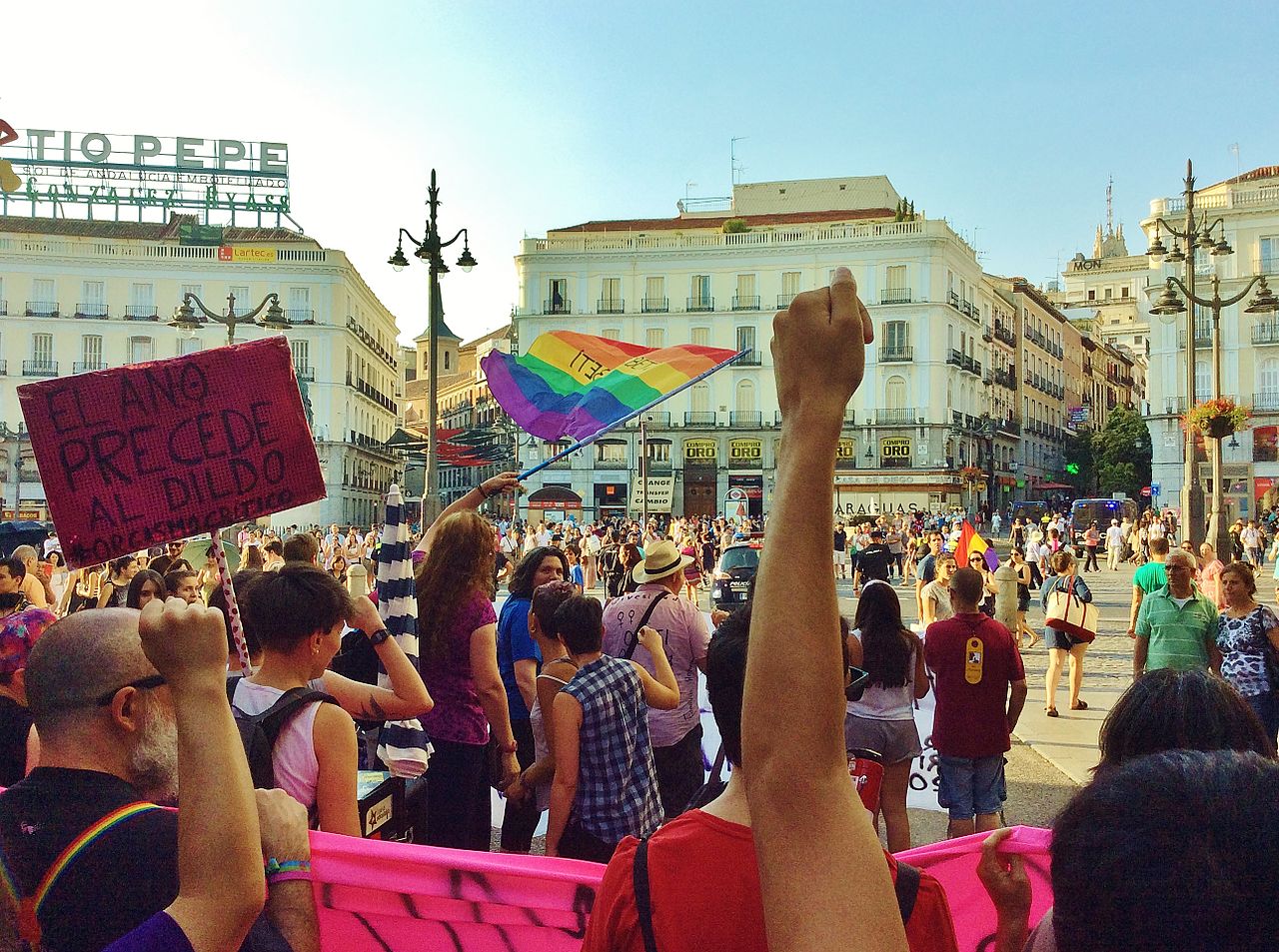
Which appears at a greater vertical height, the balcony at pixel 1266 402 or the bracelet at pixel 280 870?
the balcony at pixel 1266 402

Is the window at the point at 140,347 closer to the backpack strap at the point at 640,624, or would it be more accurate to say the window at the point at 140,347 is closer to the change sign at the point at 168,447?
the backpack strap at the point at 640,624

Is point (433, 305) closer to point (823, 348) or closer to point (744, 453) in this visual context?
point (823, 348)

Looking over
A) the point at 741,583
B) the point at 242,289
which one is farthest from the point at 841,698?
the point at 242,289

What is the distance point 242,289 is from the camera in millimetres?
54031

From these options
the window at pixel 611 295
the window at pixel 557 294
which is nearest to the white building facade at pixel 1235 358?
the window at pixel 611 295

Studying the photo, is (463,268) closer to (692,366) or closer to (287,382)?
(692,366)

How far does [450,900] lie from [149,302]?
188ft

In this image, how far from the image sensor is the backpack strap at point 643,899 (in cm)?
136

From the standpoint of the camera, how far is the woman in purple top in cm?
406

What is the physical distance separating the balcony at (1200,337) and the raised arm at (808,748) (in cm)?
5046

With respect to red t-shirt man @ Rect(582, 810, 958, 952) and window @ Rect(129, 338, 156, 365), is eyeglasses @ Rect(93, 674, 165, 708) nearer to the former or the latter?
red t-shirt man @ Rect(582, 810, 958, 952)

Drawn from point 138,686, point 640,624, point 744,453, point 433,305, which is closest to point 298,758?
point 138,686

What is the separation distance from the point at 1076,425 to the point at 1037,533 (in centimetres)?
5807

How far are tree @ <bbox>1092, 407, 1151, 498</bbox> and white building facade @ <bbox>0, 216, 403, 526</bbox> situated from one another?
43.9m
